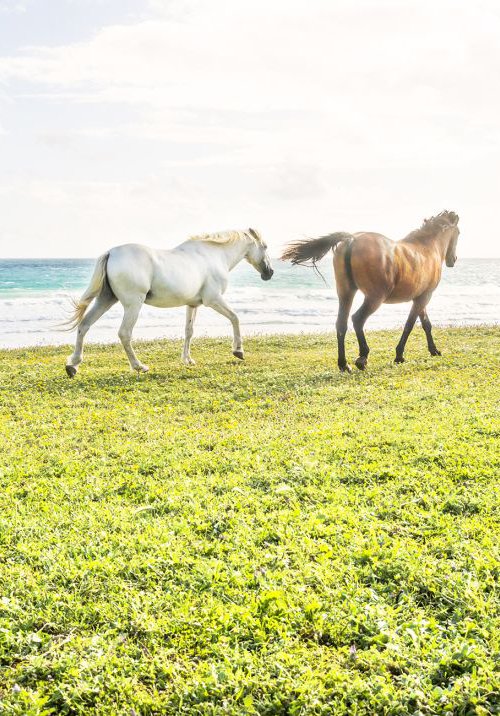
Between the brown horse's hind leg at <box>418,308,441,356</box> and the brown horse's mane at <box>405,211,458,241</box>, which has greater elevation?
the brown horse's mane at <box>405,211,458,241</box>

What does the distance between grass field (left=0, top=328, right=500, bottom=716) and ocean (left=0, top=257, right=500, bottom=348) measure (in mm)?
5925

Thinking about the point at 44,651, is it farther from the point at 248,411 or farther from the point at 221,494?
the point at 248,411

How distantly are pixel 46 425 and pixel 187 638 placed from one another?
5.02 metres

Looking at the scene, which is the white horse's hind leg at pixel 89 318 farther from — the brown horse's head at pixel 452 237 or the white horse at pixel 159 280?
the brown horse's head at pixel 452 237

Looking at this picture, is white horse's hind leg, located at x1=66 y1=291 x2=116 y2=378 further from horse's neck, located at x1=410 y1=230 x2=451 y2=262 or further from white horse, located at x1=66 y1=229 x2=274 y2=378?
horse's neck, located at x1=410 y1=230 x2=451 y2=262

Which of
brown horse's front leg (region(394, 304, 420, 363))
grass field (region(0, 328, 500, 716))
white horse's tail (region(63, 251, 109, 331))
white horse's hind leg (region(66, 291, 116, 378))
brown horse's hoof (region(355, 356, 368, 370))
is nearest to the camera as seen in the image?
grass field (region(0, 328, 500, 716))

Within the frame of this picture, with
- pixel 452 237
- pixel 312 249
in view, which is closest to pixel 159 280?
pixel 312 249

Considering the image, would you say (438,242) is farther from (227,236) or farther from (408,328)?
(227,236)

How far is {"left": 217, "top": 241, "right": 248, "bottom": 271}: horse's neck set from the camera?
12477 mm

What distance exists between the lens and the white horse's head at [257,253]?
1302 centimetres

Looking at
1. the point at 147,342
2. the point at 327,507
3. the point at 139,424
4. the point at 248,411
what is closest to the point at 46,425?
the point at 139,424

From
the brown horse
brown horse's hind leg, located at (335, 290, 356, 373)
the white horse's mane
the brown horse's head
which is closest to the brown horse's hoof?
the brown horse

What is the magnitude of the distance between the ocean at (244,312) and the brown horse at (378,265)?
0.84 metres

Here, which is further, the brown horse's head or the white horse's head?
the white horse's head
